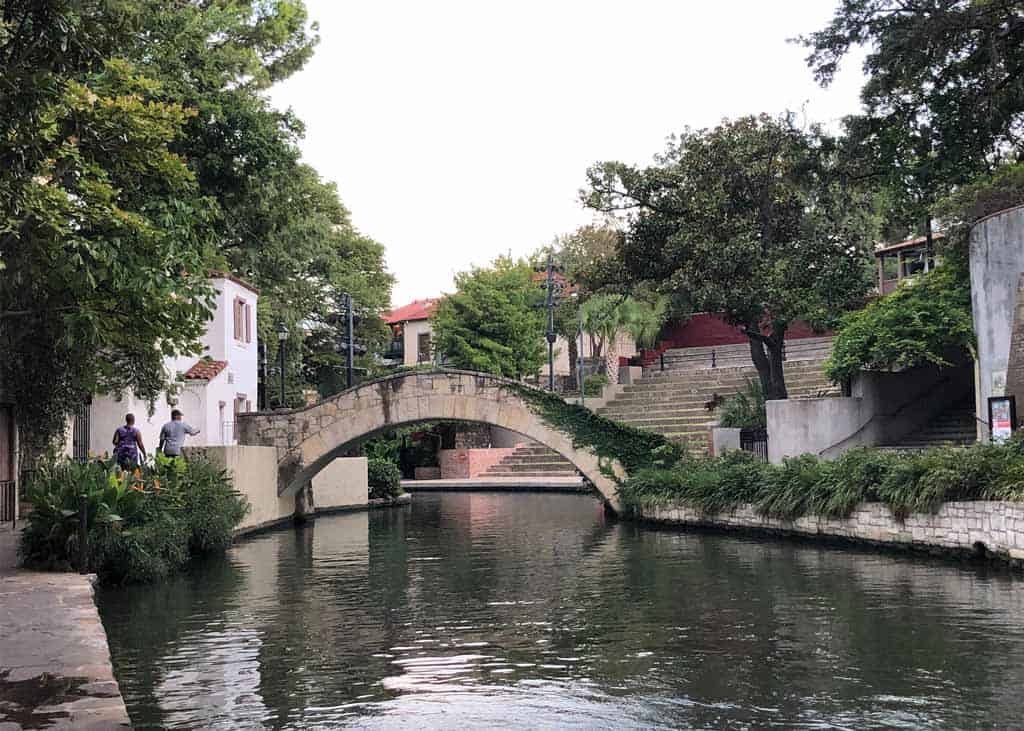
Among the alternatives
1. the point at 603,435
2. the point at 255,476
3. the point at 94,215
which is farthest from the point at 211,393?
the point at 94,215

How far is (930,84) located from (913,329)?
17.4 feet

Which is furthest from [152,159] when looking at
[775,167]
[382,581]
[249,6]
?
[775,167]

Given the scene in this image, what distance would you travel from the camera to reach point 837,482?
18188 mm

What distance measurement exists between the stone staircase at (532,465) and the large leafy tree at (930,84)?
2211 cm

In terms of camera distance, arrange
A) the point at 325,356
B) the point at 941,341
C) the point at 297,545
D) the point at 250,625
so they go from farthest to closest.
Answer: the point at 325,356 → the point at 941,341 → the point at 297,545 → the point at 250,625

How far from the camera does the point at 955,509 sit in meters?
15.4

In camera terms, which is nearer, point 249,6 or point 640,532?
point 640,532

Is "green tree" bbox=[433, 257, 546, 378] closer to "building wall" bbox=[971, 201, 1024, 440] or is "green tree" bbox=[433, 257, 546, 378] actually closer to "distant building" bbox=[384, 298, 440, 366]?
"distant building" bbox=[384, 298, 440, 366]

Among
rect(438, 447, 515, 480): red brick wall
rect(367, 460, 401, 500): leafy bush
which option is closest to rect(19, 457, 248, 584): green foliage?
rect(367, 460, 401, 500): leafy bush

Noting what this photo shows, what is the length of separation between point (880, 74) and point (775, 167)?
534 cm

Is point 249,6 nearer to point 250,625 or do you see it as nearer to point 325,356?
point 250,625

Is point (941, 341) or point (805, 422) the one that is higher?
point (941, 341)

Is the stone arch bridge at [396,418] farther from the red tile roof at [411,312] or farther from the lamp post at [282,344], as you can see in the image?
the red tile roof at [411,312]

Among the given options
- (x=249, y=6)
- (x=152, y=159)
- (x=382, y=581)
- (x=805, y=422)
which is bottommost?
(x=382, y=581)
